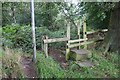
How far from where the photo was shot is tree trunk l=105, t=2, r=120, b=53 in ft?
21.8

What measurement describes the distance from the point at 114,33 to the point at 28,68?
3379 mm

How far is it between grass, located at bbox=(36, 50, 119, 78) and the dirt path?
0.45 ft

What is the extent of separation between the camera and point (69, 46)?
231 inches

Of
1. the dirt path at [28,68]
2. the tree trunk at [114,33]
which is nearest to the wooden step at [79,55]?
the tree trunk at [114,33]

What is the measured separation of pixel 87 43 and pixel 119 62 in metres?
1.18

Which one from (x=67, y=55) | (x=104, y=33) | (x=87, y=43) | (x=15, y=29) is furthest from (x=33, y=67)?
(x=104, y=33)

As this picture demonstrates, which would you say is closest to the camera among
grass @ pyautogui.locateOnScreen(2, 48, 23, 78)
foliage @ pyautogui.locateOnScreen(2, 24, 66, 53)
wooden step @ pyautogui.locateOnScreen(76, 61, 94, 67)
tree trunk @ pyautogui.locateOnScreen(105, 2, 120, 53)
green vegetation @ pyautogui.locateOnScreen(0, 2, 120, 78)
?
grass @ pyautogui.locateOnScreen(2, 48, 23, 78)

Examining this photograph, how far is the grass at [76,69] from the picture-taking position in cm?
465

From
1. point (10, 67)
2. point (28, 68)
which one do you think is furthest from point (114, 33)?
point (10, 67)

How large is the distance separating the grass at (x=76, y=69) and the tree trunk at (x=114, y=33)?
769mm

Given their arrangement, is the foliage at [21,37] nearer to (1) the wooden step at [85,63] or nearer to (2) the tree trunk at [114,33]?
(1) the wooden step at [85,63]

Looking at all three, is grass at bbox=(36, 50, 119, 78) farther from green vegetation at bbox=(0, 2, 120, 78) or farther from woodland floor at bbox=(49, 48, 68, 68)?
woodland floor at bbox=(49, 48, 68, 68)

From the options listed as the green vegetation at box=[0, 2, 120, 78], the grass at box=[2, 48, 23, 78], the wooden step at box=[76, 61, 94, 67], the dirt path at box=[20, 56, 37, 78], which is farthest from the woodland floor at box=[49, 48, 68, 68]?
the grass at box=[2, 48, 23, 78]

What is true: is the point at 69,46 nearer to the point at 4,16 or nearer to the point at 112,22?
the point at 112,22
